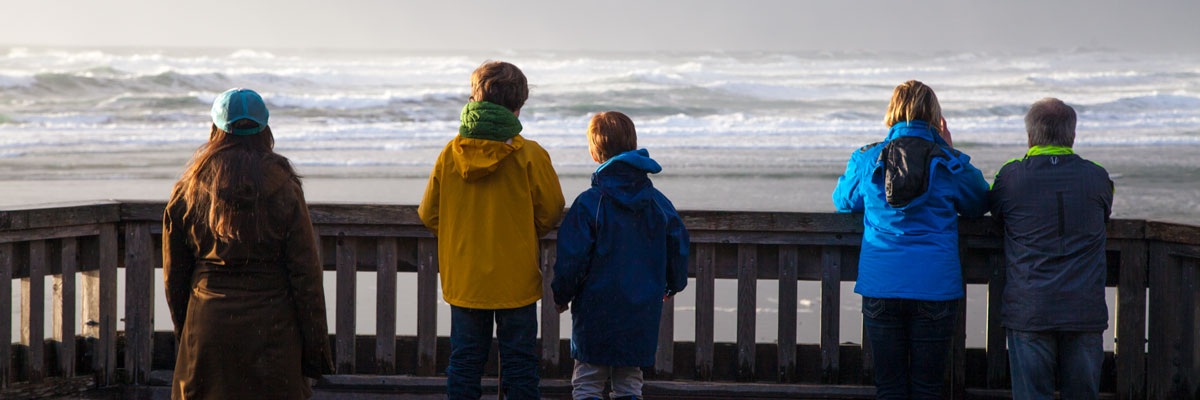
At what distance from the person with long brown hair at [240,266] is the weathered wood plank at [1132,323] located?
2.91 metres

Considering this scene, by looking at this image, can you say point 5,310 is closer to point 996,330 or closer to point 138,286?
point 138,286

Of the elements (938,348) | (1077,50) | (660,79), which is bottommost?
(938,348)

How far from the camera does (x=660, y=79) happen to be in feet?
135

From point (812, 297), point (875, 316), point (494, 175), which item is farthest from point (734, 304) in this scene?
point (494, 175)

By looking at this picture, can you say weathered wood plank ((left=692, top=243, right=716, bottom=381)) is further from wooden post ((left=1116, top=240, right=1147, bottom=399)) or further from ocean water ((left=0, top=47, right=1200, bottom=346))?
wooden post ((left=1116, top=240, right=1147, bottom=399))

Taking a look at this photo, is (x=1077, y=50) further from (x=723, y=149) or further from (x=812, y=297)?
(x=812, y=297)

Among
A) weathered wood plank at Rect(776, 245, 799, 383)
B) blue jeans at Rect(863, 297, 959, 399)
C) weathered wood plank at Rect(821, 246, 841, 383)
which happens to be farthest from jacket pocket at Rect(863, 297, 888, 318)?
weathered wood plank at Rect(776, 245, 799, 383)

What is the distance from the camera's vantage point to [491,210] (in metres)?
3.31

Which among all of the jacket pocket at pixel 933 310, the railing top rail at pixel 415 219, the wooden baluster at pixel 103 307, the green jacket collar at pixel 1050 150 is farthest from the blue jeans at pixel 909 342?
the wooden baluster at pixel 103 307

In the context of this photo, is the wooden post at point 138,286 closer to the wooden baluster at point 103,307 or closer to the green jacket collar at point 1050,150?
the wooden baluster at point 103,307

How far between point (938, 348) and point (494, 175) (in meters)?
1.66

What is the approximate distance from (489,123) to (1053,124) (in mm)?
1956

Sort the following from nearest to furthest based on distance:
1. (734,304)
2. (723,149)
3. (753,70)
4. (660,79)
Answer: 1. (734,304)
2. (723,149)
3. (660,79)
4. (753,70)

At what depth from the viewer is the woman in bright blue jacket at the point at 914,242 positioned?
3.40 metres
